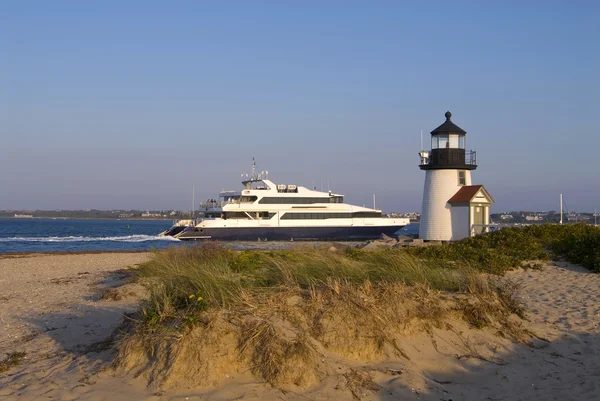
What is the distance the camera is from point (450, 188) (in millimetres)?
22766

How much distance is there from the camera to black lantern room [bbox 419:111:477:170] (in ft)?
74.1

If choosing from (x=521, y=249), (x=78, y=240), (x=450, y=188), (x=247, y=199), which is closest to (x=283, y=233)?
(x=247, y=199)

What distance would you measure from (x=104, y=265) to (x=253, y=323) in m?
13.5

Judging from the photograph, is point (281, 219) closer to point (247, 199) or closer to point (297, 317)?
point (247, 199)

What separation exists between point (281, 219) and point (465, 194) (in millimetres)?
19674

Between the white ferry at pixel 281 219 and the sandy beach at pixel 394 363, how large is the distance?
30207 mm

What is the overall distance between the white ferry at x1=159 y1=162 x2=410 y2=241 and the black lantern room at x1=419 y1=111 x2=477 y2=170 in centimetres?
1872

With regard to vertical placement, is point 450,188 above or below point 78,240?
above

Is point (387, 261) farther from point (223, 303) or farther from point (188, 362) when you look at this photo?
point (188, 362)

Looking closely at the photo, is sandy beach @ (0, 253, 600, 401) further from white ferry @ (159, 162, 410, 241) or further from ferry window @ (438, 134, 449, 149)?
white ferry @ (159, 162, 410, 241)

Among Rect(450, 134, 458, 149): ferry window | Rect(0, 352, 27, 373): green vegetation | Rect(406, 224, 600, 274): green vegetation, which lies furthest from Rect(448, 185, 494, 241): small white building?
Rect(0, 352, 27, 373): green vegetation

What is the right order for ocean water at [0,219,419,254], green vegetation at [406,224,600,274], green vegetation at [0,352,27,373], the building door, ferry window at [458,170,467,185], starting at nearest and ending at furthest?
green vegetation at [0,352,27,373]
green vegetation at [406,224,600,274]
the building door
ferry window at [458,170,467,185]
ocean water at [0,219,419,254]

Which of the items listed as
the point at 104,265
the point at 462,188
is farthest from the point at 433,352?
the point at 462,188

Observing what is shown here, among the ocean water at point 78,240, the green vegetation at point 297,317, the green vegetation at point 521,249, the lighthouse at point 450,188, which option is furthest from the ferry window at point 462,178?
the green vegetation at point 297,317
